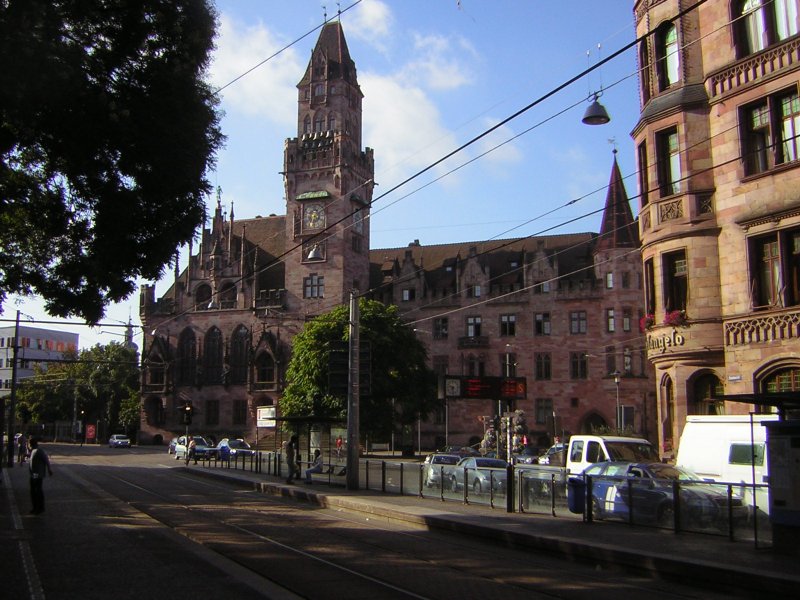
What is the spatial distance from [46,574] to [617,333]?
59.0 m

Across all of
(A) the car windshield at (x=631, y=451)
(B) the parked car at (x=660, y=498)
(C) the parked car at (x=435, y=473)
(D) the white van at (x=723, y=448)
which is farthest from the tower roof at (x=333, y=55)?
(B) the parked car at (x=660, y=498)

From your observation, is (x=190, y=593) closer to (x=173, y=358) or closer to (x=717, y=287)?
(x=717, y=287)

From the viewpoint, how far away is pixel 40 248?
674 inches

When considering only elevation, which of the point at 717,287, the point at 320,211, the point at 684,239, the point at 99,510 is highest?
the point at 320,211

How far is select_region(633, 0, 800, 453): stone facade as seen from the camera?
2091 centimetres

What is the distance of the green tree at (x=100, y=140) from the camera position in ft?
41.5

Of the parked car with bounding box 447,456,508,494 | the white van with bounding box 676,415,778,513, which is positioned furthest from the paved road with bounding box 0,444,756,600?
the white van with bounding box 676,415,778,513

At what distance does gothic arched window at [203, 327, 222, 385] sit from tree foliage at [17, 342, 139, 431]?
19690 millimetres

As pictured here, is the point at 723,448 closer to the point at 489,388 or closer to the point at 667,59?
the point at 489,388

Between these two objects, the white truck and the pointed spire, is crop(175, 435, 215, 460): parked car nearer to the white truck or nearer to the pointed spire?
the white truck

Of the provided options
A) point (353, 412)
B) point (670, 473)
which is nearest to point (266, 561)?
point (670, 473)

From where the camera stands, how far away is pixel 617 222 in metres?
66.9

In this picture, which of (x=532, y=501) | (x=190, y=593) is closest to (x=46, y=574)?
(x=190, y=593)

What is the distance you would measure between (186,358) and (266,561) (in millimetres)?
68592
